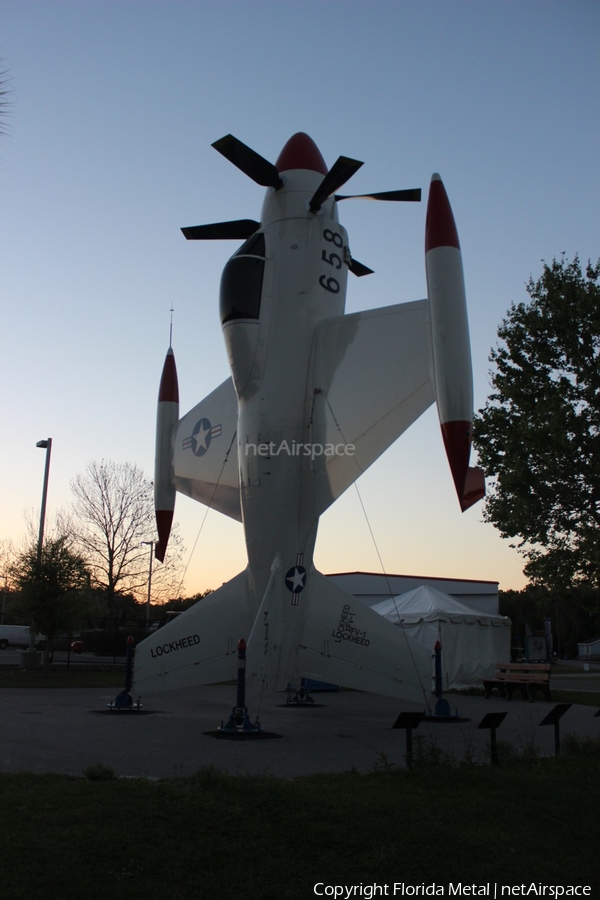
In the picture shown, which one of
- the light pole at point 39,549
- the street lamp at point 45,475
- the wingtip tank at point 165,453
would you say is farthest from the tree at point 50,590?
the wingtip tank at point 165,453

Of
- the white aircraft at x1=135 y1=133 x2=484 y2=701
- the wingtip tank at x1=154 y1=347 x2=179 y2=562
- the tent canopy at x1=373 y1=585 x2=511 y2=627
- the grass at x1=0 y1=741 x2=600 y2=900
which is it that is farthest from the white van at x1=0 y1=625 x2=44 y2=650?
the grass at x1=0 y1=741 x2=600 y2=900

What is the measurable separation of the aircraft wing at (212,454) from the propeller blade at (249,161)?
401 centimetres

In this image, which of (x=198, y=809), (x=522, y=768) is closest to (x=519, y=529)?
(x=522, y=768)

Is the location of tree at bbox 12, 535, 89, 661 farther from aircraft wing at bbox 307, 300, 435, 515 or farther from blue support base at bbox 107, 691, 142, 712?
aircraft wing at bbox 307, 300, 435, 515

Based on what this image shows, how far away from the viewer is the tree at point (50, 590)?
71.0 ft

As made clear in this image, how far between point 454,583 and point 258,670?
21840mm

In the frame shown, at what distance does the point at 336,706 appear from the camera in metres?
16.9

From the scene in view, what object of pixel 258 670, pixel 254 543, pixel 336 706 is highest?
pixel 254 543

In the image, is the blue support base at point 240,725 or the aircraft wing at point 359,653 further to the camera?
the aircraft wing at point 359,653

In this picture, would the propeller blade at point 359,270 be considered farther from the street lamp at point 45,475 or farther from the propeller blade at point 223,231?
the street lamp at point 45,475

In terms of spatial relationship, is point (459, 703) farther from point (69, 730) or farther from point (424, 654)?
point (69, 730)

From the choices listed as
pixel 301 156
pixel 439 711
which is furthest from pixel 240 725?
pixel 301 156

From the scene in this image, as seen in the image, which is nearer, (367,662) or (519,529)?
(367,662)
